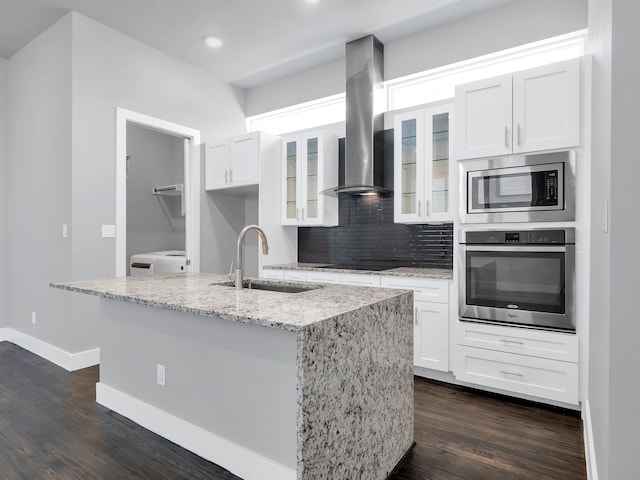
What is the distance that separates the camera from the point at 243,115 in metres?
5.23

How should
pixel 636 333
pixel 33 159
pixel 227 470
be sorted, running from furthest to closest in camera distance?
pixel 33 159 → pixel 227 470 → pixel 636 333

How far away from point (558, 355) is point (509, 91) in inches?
72.6

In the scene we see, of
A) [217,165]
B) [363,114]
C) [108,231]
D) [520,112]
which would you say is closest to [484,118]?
[520,112]

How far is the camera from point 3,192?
436cm

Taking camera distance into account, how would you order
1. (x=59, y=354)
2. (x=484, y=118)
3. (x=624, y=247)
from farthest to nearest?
1. (x=59, y=354)
2. (x=484, y=118)
3. (x=624, y=247)

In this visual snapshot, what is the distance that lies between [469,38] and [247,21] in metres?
A: 2.03

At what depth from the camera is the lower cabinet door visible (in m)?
3.05

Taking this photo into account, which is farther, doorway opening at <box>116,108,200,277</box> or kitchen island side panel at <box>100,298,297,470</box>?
doorway opening at <box>116,108,200,277</box>

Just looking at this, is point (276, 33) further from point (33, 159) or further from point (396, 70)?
point (33, 159)

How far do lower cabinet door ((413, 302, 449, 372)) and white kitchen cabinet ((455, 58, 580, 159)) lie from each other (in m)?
1.22

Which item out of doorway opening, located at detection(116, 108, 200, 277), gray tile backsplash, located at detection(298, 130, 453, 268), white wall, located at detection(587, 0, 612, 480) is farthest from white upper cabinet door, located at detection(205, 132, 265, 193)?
white wall, located at detection(587, 0, 612, 480)

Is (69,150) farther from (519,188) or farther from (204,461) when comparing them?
(519,188)

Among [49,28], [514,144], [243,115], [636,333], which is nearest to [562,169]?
[514,144]

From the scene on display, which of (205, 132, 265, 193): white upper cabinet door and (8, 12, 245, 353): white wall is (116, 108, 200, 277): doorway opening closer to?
(205, 132, 265, 193): white upper cabinet door
